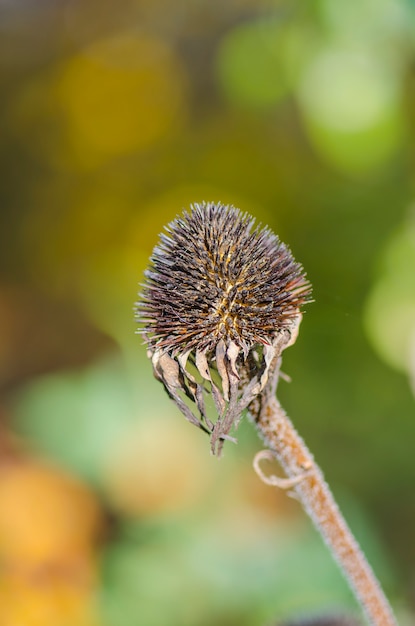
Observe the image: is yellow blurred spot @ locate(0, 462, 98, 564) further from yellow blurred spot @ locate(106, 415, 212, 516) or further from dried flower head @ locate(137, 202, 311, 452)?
dried flower head @ locate(137, 202, 311, 452)

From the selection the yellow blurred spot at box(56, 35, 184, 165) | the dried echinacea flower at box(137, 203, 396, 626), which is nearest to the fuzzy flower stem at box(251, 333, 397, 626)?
the dried echinacea flower at box(137, 203, 396, 626)

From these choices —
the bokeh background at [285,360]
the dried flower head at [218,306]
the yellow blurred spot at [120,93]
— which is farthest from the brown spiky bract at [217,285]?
the yellow blurred spot at [120,93]

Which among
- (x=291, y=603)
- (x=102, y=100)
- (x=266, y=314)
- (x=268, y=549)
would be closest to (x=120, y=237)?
(x=102, y=100)

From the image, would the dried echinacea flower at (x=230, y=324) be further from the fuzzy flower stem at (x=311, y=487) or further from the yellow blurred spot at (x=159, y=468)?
the yellow blurred spot at (x=159, y=468)

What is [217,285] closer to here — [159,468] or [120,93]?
[159,468]

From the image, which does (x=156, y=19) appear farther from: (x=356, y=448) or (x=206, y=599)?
(x=206, y=599)

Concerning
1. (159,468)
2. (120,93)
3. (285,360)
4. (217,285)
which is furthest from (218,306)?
(120,93)
